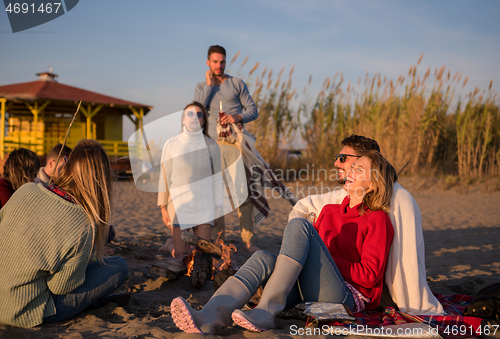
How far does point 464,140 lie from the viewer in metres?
9.85

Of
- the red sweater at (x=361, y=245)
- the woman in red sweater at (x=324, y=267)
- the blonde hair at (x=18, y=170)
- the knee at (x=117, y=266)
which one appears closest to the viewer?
the woman in red sweater at (x=324, y=267)

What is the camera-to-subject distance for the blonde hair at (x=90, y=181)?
205 centimetres

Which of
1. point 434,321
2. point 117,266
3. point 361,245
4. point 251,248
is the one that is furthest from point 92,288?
point 251,248

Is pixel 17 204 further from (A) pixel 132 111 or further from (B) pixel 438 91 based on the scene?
(A) pixel 132 111

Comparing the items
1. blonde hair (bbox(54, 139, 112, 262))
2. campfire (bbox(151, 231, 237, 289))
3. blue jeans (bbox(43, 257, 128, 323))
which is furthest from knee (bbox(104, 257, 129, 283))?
campfire (bbox(151, 231, 237, 289))

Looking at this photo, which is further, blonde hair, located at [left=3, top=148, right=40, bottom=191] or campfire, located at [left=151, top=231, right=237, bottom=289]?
campfire, located at [left=151, top=231, right=237, bottom=289]

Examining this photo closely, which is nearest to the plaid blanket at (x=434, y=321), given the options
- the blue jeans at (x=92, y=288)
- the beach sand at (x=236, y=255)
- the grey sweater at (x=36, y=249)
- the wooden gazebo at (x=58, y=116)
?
the beach sand at (x=236, y=255)

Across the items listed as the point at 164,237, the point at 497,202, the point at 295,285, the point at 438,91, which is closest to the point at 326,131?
the point at 438,91

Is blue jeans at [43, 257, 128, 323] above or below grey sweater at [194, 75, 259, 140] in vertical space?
below

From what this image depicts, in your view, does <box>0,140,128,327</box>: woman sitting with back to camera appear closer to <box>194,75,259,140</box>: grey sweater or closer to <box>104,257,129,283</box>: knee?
<box>104,257,129,283</box>: knee

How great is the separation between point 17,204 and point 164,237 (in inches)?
126

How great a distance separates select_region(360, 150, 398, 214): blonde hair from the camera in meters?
2.25

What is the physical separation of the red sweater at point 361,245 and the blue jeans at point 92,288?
140 centimetres

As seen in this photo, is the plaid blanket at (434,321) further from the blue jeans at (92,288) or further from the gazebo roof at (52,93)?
the gazebo roof at (52,93)
